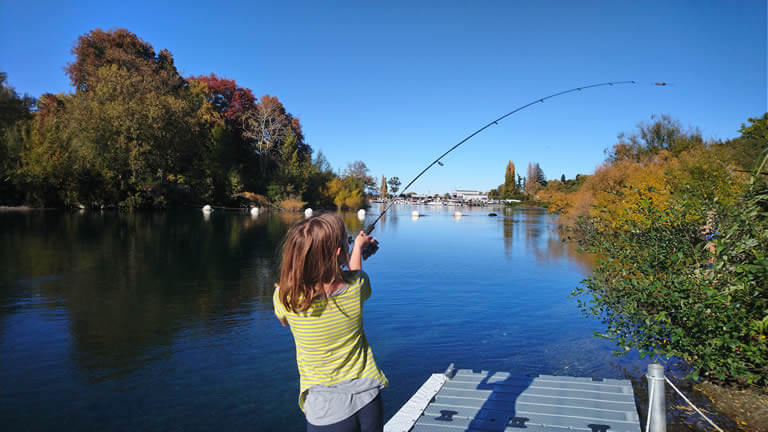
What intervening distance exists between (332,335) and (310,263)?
1.05 ft

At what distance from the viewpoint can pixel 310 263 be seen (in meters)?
1.79

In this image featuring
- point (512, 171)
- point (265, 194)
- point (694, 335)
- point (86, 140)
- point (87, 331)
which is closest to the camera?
point (694, 335)

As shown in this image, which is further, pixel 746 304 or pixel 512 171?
pixel 512 171

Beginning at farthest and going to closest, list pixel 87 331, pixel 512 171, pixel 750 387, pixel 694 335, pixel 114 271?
pixel 512 171 < pixel 114 271 < pixel 87 331 < pixel 750 387 < pixel 694 335

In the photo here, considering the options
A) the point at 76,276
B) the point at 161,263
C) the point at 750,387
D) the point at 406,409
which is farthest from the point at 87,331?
the point at 750,387

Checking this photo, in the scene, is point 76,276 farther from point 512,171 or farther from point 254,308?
point 512,171

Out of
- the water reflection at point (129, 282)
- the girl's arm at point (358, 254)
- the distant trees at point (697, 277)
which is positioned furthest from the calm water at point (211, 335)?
the distant trees at point (697, 277)

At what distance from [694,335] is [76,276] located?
42.0ft

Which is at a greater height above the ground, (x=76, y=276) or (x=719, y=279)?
(x=719, y=279)

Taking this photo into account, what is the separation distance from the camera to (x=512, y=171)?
11400 cm

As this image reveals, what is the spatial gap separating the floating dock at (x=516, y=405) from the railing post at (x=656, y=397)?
22 centimetres

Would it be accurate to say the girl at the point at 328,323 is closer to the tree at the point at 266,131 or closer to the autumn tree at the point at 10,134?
the autumn tree at the point at 10,134

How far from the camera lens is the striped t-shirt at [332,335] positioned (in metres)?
1.85

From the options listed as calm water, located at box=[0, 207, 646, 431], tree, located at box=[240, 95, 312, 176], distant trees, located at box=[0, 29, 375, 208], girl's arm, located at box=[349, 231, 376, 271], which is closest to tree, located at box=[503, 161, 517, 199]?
tree, located at box=[240, 95, 312, 176]
